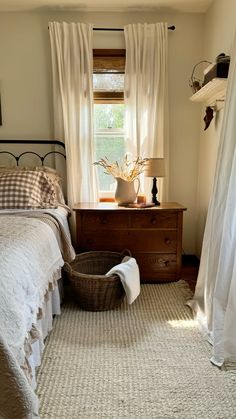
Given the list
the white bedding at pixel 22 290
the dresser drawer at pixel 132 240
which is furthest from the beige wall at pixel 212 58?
the white bedding at pixel 22 290

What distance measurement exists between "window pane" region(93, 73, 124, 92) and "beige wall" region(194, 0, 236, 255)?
769 millimetres

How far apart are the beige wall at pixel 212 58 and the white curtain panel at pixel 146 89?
0.38 m

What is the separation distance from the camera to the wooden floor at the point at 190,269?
271 centimetres

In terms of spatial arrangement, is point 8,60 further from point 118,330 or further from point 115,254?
point 118,330

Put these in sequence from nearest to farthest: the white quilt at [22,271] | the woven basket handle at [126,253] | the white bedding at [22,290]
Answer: the white bedding at [22,290], the white quilt at [22,271], the woven basket handle at [126,253]

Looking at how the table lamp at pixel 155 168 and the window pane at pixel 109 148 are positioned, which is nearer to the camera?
the table lamp at pixel 155 168

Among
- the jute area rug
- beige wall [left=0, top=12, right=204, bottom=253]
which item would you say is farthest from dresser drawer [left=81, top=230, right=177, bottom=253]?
beige wall [left=0, top=12, right=204, bottom=253]

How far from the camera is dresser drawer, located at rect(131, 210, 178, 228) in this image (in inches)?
101

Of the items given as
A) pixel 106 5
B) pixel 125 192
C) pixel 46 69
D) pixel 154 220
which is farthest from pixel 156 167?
pixel 106 5

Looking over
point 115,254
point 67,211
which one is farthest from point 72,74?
point 115,254

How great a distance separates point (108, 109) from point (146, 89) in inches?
16.3

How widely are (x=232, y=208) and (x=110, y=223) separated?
1155 millimetres

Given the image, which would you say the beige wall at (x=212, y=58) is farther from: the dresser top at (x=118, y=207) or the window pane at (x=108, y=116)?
the window pane at (x=108, y=116)

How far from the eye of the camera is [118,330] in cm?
193
